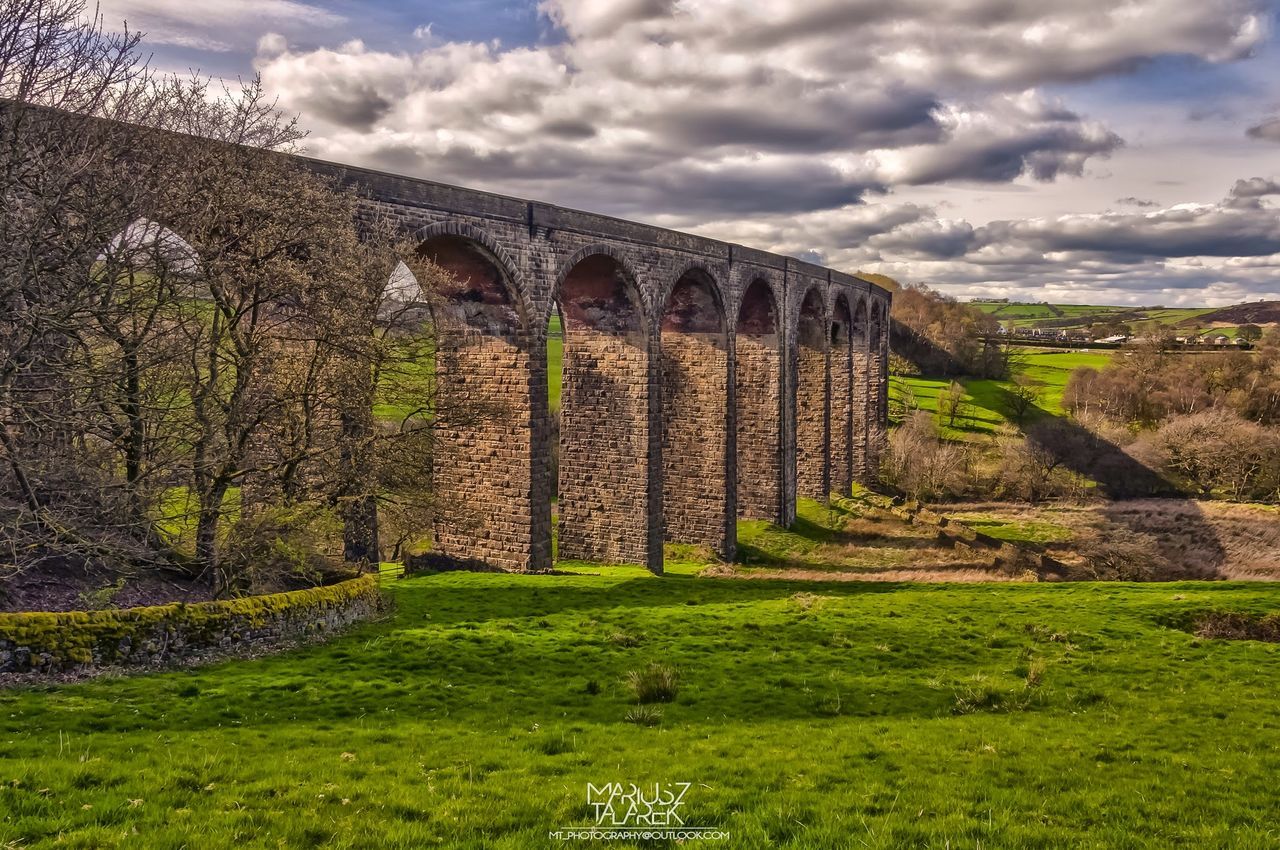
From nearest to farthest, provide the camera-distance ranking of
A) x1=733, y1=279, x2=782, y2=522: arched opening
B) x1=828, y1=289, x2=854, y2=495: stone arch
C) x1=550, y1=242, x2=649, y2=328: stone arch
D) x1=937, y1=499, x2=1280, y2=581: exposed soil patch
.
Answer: x1=550, y1=242, x2=649, y2=328: stone arch < x1=937, y1=499, x2=1280, y2=581: exposed soil patch < x1=733, y1=279, x2=782, y2=522: arched opening < x1=828, y1=289, x2=854, y2=495: stone arch

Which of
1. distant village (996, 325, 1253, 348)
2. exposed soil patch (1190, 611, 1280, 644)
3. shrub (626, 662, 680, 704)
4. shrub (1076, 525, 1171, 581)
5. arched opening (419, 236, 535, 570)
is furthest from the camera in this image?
distant village (996, 325, 1253, 348)

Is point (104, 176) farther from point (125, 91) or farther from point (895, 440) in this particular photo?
point (895, 440)

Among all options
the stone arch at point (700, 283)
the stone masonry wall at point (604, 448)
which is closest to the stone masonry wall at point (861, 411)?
the stone arch at point (700, 283)

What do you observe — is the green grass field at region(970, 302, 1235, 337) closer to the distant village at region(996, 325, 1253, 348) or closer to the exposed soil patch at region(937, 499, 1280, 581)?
the distant village at region(996, 325, 1253, 348)

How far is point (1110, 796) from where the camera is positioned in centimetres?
662

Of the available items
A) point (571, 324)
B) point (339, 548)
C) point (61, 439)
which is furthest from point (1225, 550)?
point (61, 439)

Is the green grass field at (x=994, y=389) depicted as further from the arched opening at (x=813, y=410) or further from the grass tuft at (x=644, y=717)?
the grass tuft at (x=644, y=717)

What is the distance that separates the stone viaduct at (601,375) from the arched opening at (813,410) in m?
2.54

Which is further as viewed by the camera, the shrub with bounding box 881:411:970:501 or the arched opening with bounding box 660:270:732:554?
the shrub with bounding box 881:411:970:501

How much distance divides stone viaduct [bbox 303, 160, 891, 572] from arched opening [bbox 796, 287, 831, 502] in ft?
8.33

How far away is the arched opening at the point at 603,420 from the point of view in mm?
23859

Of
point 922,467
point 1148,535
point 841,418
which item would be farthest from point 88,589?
point 922,467

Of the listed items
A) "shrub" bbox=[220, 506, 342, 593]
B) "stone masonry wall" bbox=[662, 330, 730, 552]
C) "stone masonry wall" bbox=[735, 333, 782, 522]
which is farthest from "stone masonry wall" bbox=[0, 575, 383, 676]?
"stone masonry wall" bbox=[735, 333, 782, 522]

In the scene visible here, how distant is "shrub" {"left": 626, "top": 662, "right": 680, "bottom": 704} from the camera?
1015 centimetres
